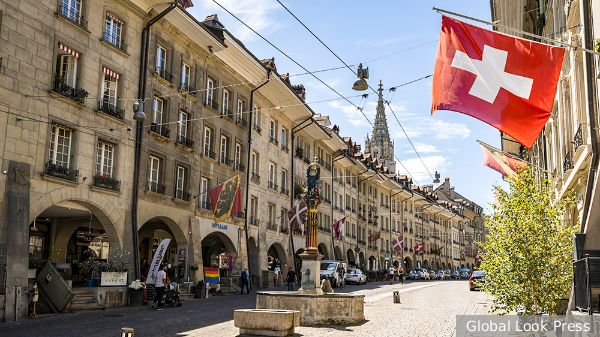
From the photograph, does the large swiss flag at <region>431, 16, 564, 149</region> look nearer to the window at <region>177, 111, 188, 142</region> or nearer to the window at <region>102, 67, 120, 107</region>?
the window at <region>102, 67, 120, 107</region>

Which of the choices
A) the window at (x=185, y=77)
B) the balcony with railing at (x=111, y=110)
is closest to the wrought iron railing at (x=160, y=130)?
the balcony with railing at (x=111, y=110)

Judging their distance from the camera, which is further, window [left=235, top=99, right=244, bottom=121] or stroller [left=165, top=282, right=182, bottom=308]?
window [left=235, top=99, right=244, bottom=121]

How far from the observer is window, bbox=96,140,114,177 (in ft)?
69.0

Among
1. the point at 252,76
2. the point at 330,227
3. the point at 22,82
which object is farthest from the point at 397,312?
the point at 330,227

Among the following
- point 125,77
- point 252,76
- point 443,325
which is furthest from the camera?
point 252,76

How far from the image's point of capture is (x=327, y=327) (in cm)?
1452

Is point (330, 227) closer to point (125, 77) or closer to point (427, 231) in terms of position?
point (125, 77)

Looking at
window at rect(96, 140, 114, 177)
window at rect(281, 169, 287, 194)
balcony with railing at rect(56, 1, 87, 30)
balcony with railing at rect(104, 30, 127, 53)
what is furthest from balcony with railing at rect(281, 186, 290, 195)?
balcony with railing at rect(56, 1, 87, 30)

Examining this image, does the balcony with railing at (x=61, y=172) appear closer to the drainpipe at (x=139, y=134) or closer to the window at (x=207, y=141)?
the drainpipe at (x=139, y=134)

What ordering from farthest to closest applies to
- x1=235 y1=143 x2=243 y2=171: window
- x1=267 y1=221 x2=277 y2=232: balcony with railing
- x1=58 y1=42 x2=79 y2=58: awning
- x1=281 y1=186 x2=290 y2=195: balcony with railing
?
x1=281 y1=186 x2=290 y2=195: balcony with railing
x1=267 y1=221 x2=277 y2=232: balcony with railing
x1=235 y1=143 x2=243 y2=171: window
x1=58 y1=42 x2=79 y2=58: awning

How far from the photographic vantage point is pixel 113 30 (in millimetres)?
22109

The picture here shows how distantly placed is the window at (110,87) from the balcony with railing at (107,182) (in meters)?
2.99

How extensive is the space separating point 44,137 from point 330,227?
106ft

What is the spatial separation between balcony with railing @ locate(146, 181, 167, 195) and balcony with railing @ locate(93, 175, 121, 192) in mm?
2146
